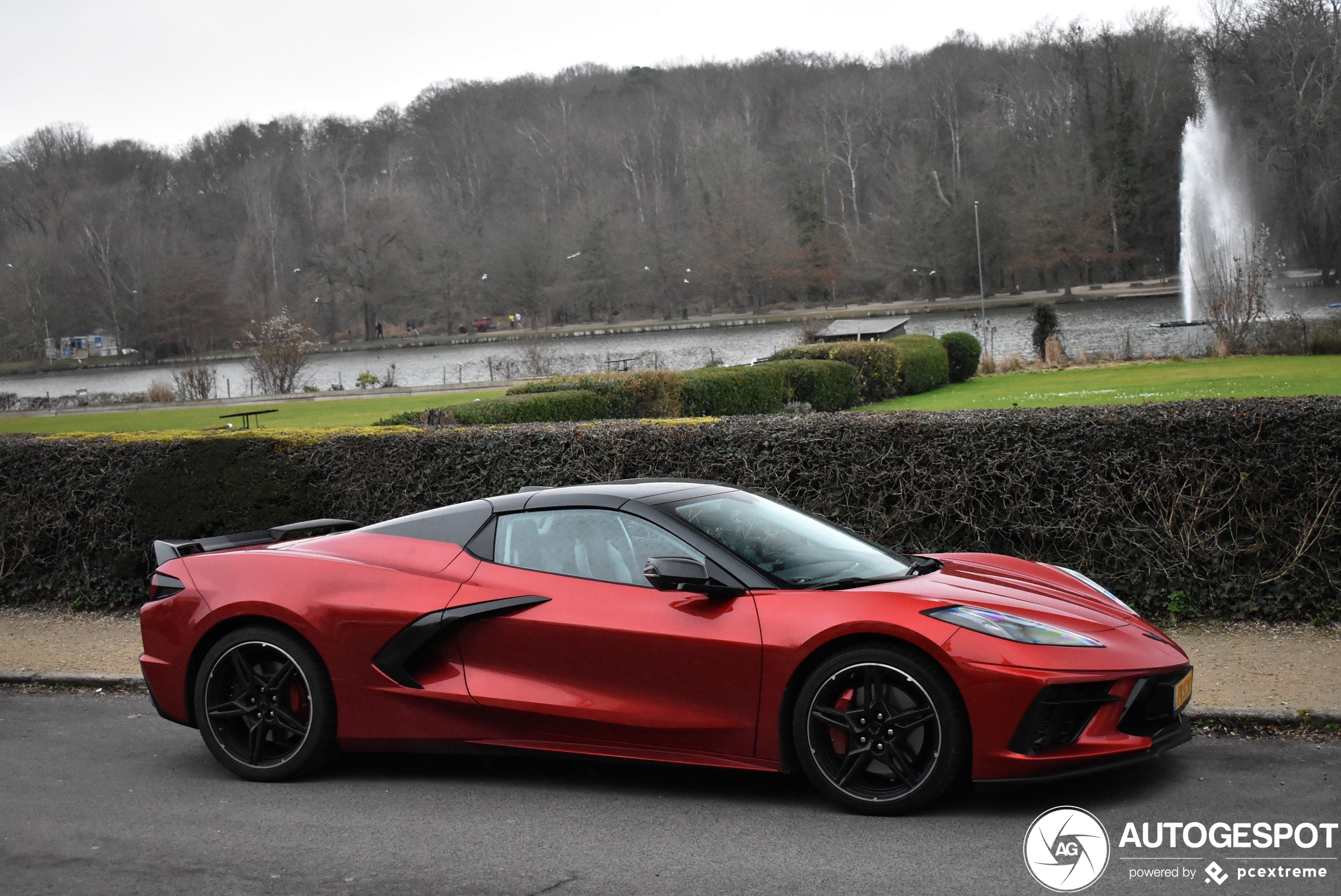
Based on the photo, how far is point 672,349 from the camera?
78312 mm

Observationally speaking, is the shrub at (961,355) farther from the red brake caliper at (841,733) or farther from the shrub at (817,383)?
the red brake caliper at (841,733)

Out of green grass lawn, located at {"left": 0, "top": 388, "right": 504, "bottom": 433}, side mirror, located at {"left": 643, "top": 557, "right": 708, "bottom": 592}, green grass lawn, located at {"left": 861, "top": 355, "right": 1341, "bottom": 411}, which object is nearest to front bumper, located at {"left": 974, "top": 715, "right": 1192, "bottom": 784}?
side mirror, located at {"left": 643, "top": 557, "right": 708, "bottom": 592}

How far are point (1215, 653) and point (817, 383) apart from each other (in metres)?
21.1

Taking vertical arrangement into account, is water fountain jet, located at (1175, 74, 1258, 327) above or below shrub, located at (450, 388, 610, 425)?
above

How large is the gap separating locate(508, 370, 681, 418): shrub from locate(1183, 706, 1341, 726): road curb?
14.8 metres

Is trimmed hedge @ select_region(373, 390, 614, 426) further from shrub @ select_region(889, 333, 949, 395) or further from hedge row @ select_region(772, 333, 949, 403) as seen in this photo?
shrub @ select_region(889, 333, 949, 395)

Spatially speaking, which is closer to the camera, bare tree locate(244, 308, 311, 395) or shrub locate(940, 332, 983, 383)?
shrub locate(940, 332, 983, 383)

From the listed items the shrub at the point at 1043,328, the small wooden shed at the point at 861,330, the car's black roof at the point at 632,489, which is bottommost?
the car's black roof at the point at 632,489

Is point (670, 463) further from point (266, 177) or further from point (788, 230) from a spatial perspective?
point (266, 177)

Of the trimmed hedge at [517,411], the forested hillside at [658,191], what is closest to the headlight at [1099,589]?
the trimmed hedge at [517,411]

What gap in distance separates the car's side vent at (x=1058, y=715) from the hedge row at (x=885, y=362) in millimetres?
26683

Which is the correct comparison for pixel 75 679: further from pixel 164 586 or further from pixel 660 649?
pixel 660 649

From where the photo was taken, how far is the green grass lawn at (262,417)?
105 feet

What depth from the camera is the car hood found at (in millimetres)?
4859
